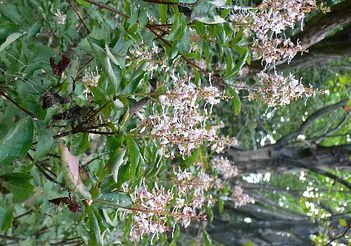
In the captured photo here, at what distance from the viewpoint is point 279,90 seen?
53.7 inches

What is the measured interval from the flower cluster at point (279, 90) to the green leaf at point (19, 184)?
2.01 feet

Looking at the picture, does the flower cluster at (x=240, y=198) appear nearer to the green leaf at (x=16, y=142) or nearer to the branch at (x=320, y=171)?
the branch at (x=320, y=171)

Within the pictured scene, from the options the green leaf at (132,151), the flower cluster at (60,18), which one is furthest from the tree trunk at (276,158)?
the green leaf at (132,151)

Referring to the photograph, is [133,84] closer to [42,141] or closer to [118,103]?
[118,103]

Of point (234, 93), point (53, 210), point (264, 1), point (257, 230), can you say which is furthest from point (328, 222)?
point (264, 1)

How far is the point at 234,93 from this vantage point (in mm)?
1474

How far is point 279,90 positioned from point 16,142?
0.68 meters

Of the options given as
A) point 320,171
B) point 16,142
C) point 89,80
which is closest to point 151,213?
point 16,142

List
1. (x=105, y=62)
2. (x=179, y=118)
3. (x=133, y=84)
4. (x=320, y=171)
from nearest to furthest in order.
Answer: (x=105, y=62), (x=133, y=84), (x=179, y=118), (x=320, y=171)

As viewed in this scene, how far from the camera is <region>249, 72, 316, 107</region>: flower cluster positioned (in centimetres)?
135

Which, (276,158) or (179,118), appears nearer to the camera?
(179,118)

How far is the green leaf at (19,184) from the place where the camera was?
114cm

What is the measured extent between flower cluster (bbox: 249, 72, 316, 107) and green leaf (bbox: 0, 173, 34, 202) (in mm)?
613

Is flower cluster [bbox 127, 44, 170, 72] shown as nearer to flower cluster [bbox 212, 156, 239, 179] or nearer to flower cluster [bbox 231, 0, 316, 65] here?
flower cluster [bbox 231, 0, 316, 65]
